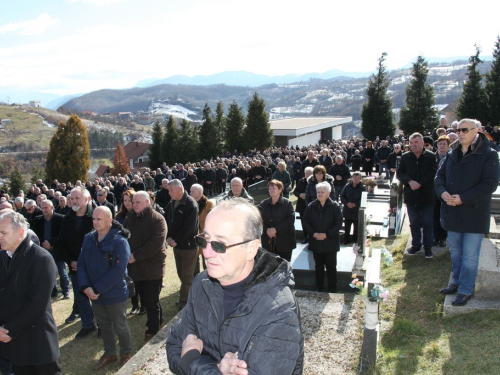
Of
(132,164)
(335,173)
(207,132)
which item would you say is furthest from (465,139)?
(132,164)

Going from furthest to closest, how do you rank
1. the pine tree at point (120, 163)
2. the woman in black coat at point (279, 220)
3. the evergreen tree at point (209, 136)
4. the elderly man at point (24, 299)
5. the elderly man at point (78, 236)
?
the pine tree at point (120, 163)
the evergreen tree at point (209, 136)
the woman in black coat at point (279, 220)
the elderly man at point (78, 236)
the elderly man at point (24, 299)

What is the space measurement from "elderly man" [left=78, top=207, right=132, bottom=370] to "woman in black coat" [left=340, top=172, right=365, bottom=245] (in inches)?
214

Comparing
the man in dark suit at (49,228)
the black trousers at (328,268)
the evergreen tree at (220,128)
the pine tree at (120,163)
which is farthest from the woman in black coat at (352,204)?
the pine tree at (120,163)

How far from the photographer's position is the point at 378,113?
132 ft

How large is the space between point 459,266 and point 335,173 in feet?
23.0

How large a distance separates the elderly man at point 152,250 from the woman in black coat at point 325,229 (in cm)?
226

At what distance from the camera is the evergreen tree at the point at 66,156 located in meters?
38.1

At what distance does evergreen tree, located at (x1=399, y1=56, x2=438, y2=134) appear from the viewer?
127ft

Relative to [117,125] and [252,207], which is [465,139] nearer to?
[252,207]

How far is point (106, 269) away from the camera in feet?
15.5

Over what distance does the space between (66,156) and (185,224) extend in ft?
117

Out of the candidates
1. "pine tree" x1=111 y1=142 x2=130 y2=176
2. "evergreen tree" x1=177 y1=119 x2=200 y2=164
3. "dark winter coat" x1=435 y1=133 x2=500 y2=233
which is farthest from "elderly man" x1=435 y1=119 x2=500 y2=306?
"pine tree" x1=111 y1=142 x2=130 y2=176

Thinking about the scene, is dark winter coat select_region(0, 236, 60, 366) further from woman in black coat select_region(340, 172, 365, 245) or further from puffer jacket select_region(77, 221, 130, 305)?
woman in black coat select_region(340, 172, 365, 245)

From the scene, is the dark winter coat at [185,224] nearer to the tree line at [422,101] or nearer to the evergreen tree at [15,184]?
the evergreen tree at [15,184]
